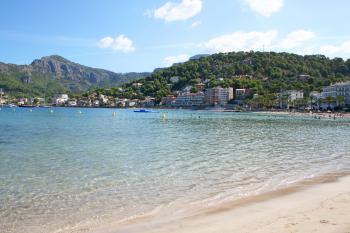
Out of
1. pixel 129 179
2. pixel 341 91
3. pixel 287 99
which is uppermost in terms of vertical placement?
pixel 341 91

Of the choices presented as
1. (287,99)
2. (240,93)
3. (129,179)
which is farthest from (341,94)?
(129,179)

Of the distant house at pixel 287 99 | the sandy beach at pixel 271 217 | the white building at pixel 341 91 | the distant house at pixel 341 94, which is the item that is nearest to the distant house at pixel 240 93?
the distant house at pixel 287 99

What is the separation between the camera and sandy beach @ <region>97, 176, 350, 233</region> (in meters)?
9.86

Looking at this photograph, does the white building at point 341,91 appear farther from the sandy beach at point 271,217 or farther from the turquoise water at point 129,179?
the sandy beach at point 271,217

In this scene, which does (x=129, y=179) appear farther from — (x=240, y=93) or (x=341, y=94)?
(x=240, y=93)

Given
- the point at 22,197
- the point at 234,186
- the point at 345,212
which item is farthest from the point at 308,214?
the point at 22,197

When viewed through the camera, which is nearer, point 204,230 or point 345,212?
point 204,230

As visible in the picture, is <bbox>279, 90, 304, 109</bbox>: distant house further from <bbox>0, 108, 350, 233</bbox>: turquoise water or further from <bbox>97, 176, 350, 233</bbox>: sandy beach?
<bbox>97, 176, 350, 233</bbox>: sandy beach

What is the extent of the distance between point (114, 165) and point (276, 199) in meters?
10.3

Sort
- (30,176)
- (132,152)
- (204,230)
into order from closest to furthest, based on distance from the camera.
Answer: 1. (204,230)
2. (30,176)
3. (132,152)

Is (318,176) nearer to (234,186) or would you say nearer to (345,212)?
(234,186)

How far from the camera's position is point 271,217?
433 inches

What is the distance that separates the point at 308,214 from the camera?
11.1 meters

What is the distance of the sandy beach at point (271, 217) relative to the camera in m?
9.86
